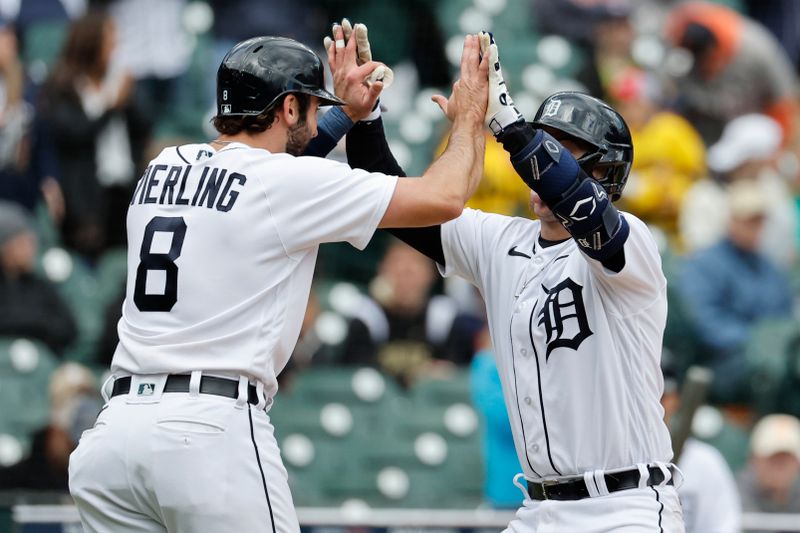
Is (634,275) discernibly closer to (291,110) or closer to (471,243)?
(471,243)

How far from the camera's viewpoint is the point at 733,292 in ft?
26.5

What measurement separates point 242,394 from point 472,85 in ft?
3.51

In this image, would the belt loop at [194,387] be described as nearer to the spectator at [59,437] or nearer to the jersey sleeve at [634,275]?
the jersey sleeve at [634,275]

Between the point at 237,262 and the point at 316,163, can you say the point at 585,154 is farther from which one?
the point at 237,262

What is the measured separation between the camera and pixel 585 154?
4.03 meters

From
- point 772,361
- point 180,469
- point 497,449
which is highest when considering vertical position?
point 180,469

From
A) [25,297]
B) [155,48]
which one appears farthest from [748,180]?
[25,297]

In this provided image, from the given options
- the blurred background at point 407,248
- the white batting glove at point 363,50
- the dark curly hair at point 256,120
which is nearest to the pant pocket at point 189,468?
the dark curly hair at point 256,120

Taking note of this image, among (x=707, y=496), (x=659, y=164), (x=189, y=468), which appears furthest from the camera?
(x=659, y=164)

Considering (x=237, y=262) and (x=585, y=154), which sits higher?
(x=585, y=154)

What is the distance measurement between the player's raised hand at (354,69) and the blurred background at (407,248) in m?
2.49

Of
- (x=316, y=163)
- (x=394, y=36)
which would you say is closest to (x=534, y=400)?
(x=316, y=163)

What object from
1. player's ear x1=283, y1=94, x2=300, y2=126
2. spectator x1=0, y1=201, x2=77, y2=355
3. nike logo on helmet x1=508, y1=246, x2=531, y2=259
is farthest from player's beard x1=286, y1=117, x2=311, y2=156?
spectator x1=0, y1=201, x2=77, y2=355

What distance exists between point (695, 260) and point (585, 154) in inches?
163
